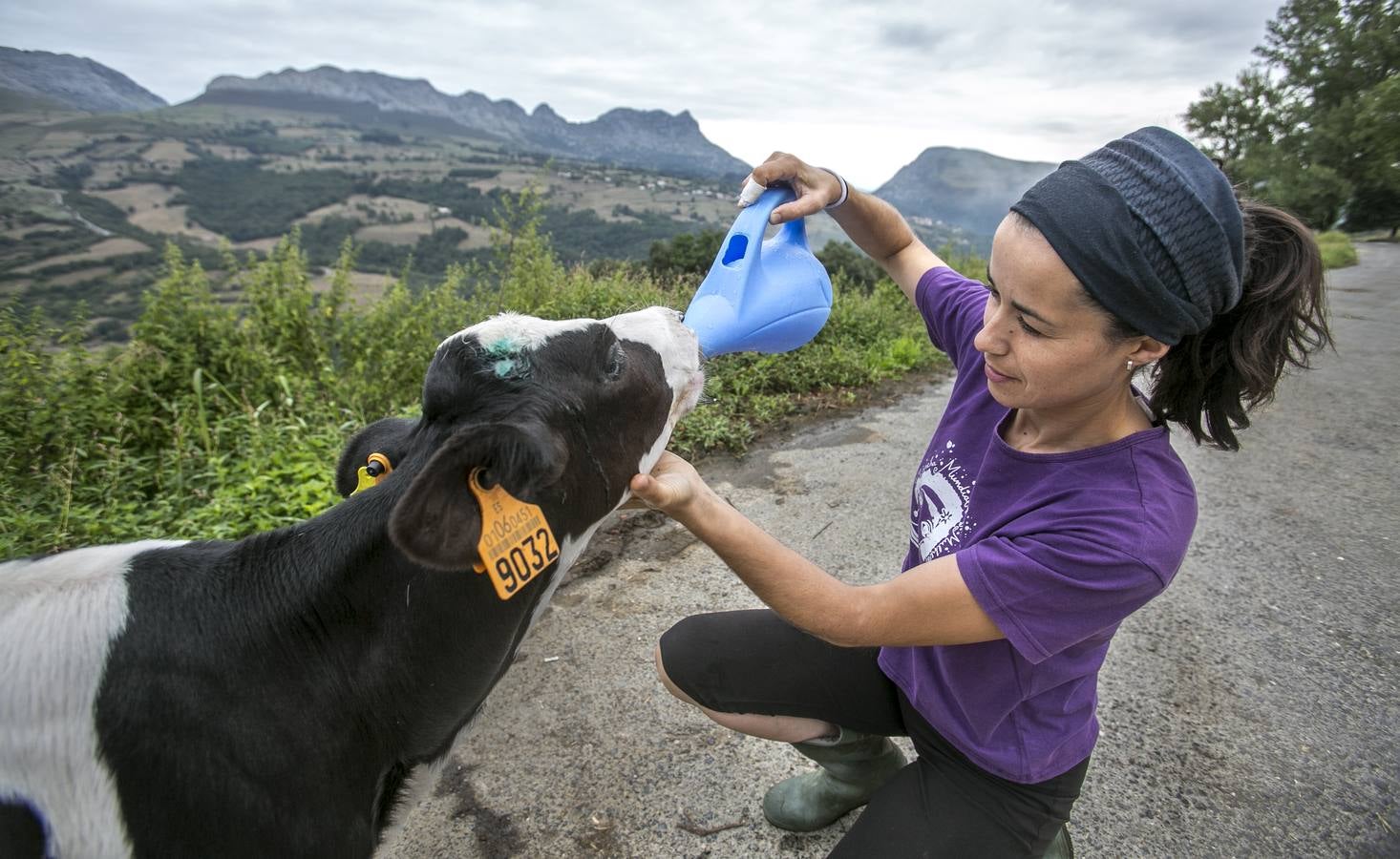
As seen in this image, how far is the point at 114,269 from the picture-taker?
1525cm

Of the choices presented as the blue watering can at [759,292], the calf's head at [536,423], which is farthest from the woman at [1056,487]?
the blue watering can at [759,292]

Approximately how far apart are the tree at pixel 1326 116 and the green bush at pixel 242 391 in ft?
125

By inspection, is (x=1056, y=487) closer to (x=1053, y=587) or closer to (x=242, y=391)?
(x=1053, y=587)

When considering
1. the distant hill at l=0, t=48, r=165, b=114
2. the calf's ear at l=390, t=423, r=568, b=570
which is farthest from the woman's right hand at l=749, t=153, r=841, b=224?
the distant hill at l=0, t=48, r=165, b=114

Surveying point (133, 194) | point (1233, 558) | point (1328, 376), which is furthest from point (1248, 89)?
point (133, 194)

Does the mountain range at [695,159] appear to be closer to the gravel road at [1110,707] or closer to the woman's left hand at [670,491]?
the woman's left hand at [670,491]

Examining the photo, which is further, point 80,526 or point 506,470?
point 80,526

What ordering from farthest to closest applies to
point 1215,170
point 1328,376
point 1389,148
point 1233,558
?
point 1389,148
point 1328,376
point 1233,558
point 1215,170

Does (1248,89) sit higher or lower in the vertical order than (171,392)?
higher

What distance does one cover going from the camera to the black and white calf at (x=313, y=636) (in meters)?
1.50

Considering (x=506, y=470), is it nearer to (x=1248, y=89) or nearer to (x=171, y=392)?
(x=171, y=392)

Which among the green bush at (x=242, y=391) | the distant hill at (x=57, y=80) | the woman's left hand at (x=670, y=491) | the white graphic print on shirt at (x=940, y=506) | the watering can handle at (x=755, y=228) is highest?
the distant hill at (x=57, y=80)

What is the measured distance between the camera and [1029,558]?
159 centimetres

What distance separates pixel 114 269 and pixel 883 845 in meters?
19.3
